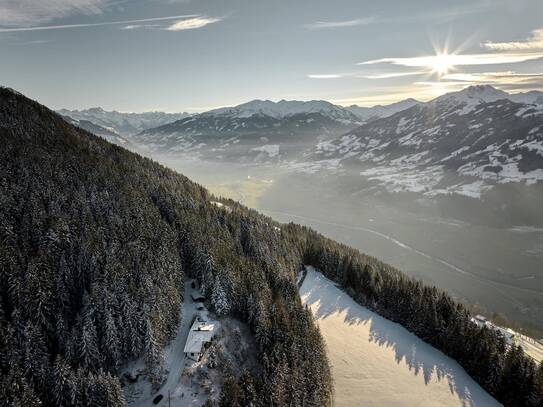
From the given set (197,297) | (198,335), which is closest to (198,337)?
(198,335)

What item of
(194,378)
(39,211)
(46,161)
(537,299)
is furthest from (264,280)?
(537,299)

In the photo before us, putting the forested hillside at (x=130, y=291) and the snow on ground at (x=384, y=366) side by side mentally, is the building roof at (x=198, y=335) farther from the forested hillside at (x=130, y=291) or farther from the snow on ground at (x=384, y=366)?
the snow on ground at (x=384, y=366)

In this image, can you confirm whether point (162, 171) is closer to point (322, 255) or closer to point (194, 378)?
point (322, 255)

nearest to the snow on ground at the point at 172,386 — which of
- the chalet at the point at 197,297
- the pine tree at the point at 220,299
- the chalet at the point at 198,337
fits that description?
the chalet at the point at 198,337

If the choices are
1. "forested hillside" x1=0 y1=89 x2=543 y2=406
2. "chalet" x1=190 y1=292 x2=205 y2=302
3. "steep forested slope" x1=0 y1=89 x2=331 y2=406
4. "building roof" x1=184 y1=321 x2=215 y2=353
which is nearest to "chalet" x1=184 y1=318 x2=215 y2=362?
"building roof" x1=184 y1=321 x2=215 y2=353

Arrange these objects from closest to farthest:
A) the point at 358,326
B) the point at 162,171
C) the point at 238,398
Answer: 1. the point at 238,398
2. the point at 358,326
3. the point at 162,171

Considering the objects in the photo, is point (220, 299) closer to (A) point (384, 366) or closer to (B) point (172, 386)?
(B) point (172, 386)
